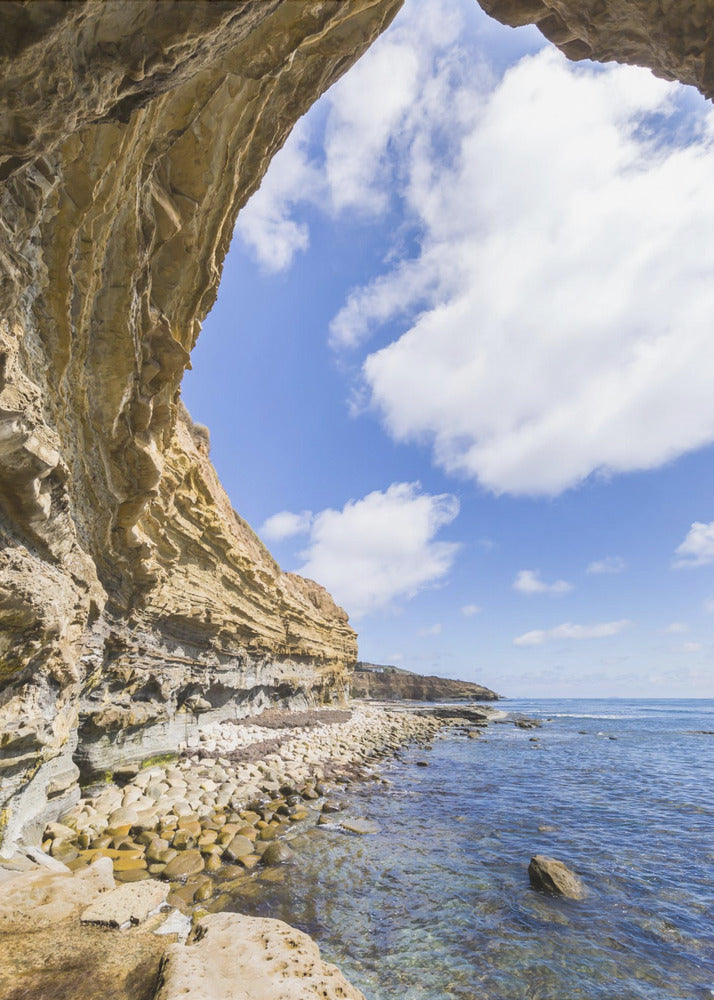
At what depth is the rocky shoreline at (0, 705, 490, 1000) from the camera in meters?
3.68

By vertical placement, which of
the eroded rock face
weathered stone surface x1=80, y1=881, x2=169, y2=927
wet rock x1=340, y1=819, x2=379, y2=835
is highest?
the eroded rock face

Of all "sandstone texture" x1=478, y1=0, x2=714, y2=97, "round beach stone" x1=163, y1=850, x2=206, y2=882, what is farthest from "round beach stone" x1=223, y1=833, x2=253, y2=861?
"sandstone texture" x1=478, y1=0, x2=714, y2=97

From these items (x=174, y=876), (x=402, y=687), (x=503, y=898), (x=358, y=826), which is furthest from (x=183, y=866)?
(x=402, y=687)

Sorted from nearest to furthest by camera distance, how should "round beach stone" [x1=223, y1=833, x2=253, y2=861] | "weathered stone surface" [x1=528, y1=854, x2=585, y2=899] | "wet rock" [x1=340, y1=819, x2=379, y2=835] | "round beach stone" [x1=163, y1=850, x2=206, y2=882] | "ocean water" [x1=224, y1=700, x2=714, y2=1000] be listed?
"ocean water" [x1=224, y1=700, x2=714, y2=1000], "round beach stone" [x1=163, y1=850, x2=206, y2=882], "weathered stone surface" [x1=528, y1=854, x2=585, y2=899], "round beach stone" [x1=223, y1=833, x2=253, y2=861], "wet rock" [x1=340, y1=819, x2=379, y2=835]

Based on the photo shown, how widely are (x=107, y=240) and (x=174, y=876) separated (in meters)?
9.73

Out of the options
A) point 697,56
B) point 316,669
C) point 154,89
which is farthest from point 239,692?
point 697,56

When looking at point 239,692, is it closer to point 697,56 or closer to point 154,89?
point 154,89

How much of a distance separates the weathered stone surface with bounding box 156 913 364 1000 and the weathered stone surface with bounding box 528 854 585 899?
19.0 ft

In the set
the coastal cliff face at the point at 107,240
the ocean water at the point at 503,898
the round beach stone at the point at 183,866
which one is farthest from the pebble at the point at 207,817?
the coastal cliff face at the point at 107,240

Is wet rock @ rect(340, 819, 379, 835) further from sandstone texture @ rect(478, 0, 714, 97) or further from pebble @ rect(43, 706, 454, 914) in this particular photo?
sandstone texture @ rect(478, 0, 714, 97)

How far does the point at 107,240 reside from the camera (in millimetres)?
5793

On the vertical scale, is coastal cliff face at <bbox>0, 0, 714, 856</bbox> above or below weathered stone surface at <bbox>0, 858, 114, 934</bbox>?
above

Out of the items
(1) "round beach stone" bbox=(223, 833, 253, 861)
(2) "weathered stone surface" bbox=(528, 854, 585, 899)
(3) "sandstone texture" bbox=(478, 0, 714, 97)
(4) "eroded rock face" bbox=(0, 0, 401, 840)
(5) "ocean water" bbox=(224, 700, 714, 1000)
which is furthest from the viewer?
(1) "round beach stone" bbox=(223, 833, 253, 861)

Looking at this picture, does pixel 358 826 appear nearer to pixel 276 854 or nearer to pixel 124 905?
pixel 276 854
